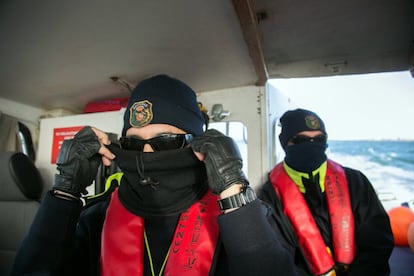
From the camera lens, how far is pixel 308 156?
159 cm

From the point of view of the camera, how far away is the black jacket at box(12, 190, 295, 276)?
659 millimetres

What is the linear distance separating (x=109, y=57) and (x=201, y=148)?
123 cm

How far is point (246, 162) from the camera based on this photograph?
2088 mm

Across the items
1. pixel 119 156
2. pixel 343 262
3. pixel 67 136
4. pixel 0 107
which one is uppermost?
pixel 0 107

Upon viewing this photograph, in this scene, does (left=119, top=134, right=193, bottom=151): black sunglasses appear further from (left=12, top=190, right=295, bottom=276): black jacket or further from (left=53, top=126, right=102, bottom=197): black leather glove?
(left=12, top=190, right=295, bottom=276): black jacket

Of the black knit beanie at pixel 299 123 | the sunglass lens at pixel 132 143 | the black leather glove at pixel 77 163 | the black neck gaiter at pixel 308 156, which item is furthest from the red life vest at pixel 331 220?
the black leather glove at pixel 77 163

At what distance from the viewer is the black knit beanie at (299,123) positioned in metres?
1.68

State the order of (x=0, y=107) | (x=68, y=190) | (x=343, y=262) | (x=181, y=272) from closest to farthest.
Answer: (x=181, y=272) < (x=68, y=190) < (x=343, y=262) < (x=0, y=107)

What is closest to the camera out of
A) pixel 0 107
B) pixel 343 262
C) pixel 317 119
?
pixel 343 262

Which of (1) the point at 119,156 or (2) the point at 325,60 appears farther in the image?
(2) the point at 325,60

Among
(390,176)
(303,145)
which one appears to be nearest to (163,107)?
(303,145)

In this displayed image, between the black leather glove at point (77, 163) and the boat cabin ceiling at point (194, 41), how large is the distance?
68 centimetres

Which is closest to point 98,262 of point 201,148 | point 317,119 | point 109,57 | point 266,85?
point 201,148

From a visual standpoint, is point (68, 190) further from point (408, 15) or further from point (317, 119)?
point (408, 15)
